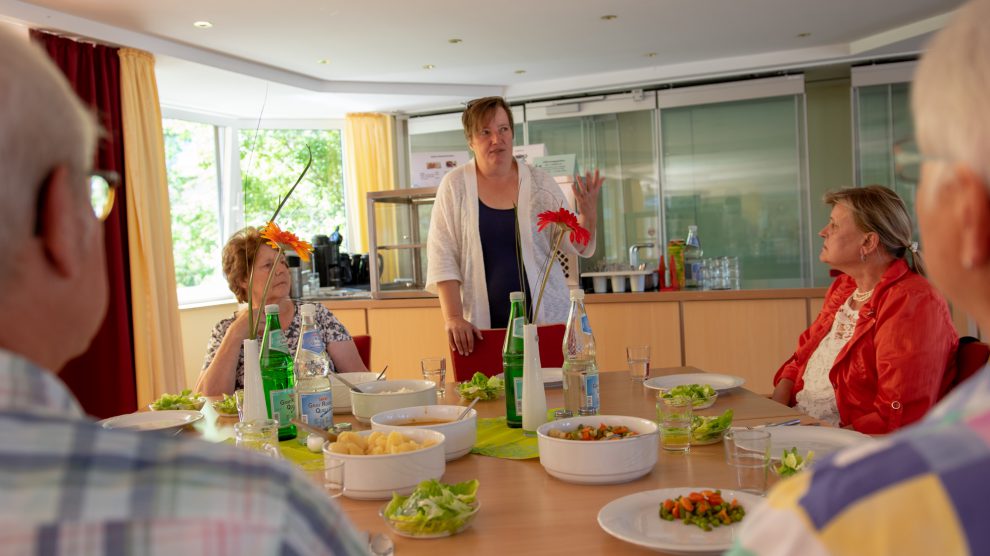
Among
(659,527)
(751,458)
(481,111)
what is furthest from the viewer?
(481,111)

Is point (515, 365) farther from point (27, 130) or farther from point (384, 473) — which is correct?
point (27, 130)

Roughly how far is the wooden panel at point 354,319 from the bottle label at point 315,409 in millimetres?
2859

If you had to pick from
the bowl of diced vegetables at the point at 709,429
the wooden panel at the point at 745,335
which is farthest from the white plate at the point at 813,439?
→ the wooden panel at the point at 745,335

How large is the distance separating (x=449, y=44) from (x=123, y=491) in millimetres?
4926

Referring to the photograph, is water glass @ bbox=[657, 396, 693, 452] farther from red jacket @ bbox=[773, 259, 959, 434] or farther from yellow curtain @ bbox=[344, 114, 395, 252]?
yellow curtain @ bbox=[344, 114, 395, 252]

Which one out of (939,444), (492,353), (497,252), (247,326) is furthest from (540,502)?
(497,252)

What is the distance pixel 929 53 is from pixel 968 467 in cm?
27

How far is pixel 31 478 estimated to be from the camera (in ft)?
1.54

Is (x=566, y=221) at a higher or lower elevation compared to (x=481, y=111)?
lower

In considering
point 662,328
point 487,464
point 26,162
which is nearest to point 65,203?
point 26,162

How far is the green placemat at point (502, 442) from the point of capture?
153cm

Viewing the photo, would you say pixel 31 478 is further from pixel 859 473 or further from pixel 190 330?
pixel 190 330

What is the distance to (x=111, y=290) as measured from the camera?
4.68 metres

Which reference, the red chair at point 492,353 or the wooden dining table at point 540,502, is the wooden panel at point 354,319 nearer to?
the red chair at point 492,353
